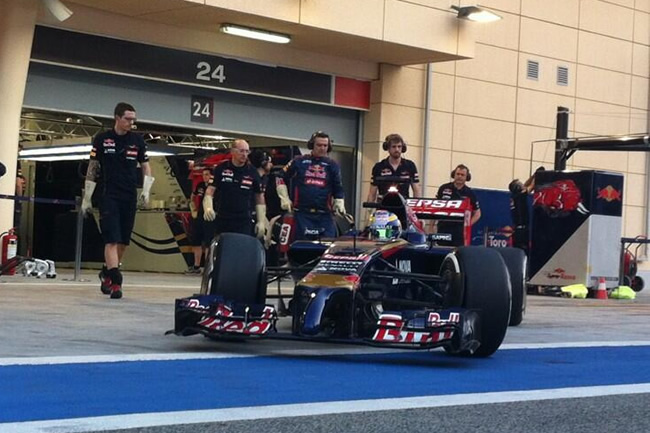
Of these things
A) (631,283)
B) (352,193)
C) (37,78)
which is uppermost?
(37,78)

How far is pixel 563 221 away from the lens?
19.1 meters

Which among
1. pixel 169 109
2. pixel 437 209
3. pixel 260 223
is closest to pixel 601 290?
pixel 169 109

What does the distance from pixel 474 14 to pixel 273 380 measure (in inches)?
552

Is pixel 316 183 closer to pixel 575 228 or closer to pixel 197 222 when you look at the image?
pixel 575 228

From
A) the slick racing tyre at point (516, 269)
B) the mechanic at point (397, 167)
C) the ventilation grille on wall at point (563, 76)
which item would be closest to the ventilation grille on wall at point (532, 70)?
the ventilation grille on wall at point (563, 76)

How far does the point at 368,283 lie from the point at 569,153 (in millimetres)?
13716

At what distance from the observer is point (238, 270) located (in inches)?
332

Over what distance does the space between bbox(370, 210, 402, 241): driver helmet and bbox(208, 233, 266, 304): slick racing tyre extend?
3.19ft

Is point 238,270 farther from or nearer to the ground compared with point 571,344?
farther from the ground

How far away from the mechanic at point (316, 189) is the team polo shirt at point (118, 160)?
1.62 m

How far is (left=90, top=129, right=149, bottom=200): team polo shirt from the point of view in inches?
468

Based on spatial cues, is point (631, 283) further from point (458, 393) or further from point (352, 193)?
point (458, 393)

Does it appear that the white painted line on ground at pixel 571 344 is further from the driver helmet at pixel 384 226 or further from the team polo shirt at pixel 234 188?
the team polo shirt at pixel 234 188

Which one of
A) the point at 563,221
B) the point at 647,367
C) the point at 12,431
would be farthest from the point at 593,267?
the point at 12,431
